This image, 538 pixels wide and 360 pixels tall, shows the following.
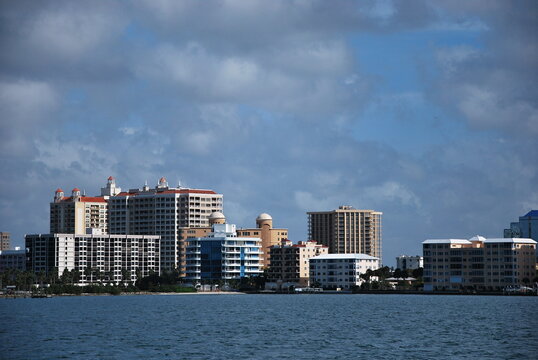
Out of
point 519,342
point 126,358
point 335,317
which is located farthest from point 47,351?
point 335,317

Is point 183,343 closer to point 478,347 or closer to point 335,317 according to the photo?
point 478,347

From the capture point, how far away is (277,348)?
240ft

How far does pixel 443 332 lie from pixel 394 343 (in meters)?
13.8

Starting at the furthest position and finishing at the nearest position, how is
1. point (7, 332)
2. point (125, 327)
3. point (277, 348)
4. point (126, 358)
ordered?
point (125, 327), point (7, 332), point (277, 348), point (126, 358)

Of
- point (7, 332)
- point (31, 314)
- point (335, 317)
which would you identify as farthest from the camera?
point (31, 314)

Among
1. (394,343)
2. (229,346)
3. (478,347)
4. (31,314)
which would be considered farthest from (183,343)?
(31,314)

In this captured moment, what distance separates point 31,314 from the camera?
129 metres

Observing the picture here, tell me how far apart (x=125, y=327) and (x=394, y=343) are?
33.0 m

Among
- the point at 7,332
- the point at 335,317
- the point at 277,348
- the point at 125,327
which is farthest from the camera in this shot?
the point at 335,317

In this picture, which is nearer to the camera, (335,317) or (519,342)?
(519,342)

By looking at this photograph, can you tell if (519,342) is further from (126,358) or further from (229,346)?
(126,358)

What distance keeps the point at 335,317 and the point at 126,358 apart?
5628cm

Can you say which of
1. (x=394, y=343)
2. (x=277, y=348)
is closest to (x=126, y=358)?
(x=277, y=348)

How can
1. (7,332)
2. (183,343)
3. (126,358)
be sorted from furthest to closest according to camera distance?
1. (7,332)
2. (183,343)
3. (126,358)
